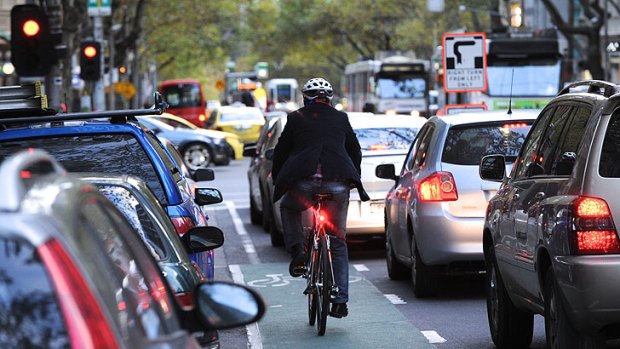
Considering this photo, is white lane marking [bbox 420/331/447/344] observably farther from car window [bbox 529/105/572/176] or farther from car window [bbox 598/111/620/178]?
car window [bbox 598/111/620/178]

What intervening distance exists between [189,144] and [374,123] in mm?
20766

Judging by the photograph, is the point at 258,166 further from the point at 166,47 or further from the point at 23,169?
the point at 166,47

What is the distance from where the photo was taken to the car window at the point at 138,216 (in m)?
6.85

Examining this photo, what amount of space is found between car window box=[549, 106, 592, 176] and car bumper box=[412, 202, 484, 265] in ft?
13.0

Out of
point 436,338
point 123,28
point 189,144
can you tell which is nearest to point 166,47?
point 123,28

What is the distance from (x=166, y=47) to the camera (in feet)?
284

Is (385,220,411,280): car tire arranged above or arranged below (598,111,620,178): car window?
below

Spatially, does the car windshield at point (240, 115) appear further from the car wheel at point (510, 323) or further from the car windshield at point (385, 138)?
the car wheel at point (510, 323)

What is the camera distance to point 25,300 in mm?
3361

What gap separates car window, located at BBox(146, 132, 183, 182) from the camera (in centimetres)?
972

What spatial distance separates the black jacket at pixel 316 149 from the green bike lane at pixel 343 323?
3.20 feet

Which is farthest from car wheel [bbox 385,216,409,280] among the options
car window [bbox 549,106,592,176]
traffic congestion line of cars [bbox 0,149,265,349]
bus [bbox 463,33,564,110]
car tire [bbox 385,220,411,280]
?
bus [bbox 463,33,564,110]

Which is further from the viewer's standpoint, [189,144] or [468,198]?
[189,144]

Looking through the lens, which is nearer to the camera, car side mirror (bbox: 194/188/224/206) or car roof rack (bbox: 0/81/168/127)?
car roof rack (bbox: 0/81/168/127)
